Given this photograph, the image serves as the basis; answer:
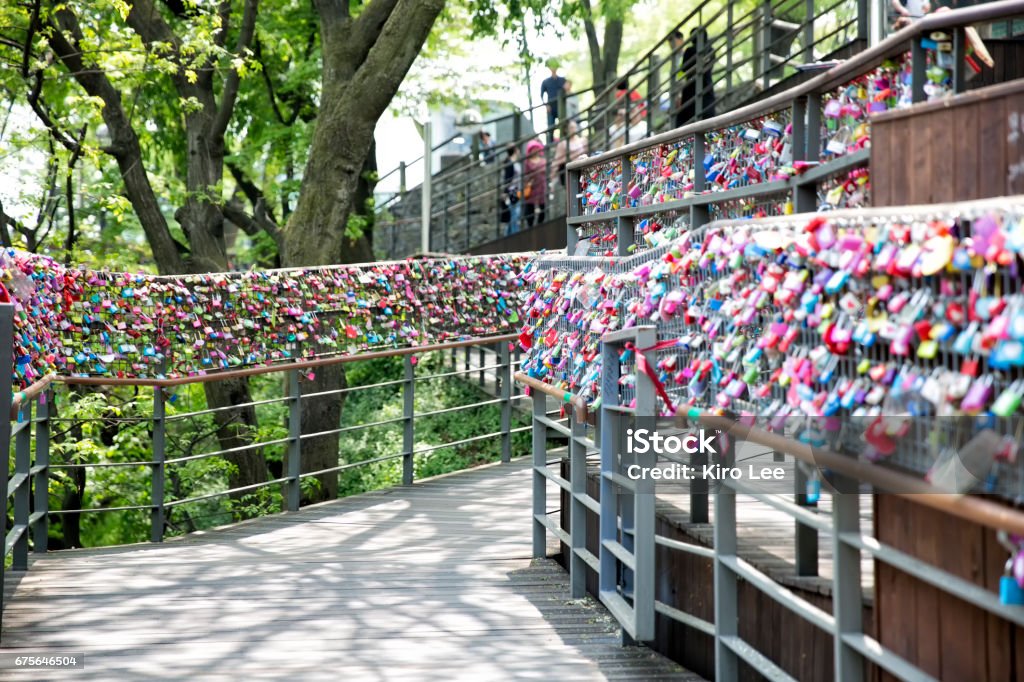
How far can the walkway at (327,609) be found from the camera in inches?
232

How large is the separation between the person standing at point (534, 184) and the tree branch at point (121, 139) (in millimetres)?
5277

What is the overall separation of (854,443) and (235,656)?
3.58m

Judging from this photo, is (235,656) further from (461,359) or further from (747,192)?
(461,359)

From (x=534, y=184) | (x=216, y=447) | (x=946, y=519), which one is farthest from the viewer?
(x=216, y=447)

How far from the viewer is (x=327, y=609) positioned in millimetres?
7133

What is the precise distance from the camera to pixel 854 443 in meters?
3.54

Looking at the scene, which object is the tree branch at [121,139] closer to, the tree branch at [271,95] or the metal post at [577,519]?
the tree branch at [271,95]

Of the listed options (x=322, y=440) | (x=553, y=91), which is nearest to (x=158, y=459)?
(x=322, y=440)

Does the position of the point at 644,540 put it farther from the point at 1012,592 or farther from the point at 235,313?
the point at 235,313

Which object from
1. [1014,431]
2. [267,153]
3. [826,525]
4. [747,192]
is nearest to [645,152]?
[747,192]

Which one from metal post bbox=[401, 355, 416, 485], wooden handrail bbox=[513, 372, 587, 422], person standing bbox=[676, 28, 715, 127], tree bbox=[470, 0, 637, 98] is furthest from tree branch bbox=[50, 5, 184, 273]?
wooden handrail bbox=[513, 372, 587, 422]

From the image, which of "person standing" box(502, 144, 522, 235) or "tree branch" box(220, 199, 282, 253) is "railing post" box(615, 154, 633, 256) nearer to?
"tree branch" box(220, 199, 282, 253)

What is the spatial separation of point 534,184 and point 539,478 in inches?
381

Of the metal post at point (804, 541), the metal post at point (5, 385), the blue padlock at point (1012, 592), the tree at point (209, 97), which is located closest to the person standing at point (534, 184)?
the tree at point (209, 97)
